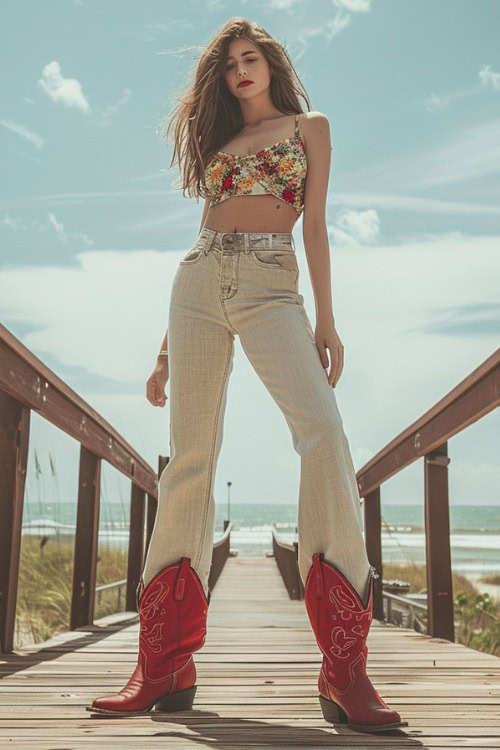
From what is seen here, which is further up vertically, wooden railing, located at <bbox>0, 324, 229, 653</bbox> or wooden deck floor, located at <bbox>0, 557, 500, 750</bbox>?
wooden railing, located at <bbox>0, 324, 229, 653</bbox>

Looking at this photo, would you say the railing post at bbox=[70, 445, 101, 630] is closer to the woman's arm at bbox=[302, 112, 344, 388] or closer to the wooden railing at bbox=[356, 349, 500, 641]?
the wooden railing at bbox=[356, 349, 500, 641]

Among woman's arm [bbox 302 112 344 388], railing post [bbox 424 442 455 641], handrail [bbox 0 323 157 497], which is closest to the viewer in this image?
woman's arm [bbox 302 112 344 388]

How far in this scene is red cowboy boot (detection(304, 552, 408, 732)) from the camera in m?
1.71

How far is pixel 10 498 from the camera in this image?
262 cm

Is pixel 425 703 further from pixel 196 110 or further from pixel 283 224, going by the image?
pixel 196 110

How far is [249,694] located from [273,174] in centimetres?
139

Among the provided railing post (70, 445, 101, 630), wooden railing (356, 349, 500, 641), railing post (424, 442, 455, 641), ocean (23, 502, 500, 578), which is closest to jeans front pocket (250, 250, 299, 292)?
wooden railing (356, 349, 500, 641)

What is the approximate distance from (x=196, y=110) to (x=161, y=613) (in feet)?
4.69

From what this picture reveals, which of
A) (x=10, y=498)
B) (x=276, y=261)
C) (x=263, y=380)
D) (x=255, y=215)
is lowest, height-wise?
(x=10, y=498)

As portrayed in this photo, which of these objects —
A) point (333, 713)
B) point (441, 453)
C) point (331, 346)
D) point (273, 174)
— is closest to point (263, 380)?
point (331, 346)

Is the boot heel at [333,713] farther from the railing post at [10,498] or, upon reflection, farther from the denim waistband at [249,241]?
the railing post at [10,498]

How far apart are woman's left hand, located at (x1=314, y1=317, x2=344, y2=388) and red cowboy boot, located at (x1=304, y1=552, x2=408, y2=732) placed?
1.46 ft

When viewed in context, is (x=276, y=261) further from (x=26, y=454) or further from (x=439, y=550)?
(x=439, y=550)

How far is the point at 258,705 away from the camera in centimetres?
198
